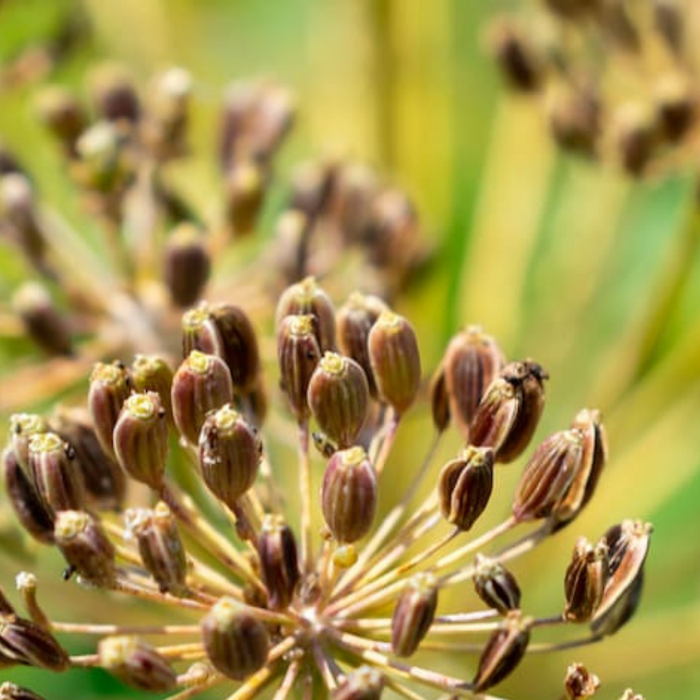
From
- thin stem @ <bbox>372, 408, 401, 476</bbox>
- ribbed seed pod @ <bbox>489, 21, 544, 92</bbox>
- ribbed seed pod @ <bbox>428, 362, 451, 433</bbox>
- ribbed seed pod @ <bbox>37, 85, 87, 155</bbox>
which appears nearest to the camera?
thin stem @ <bbox>372, 408, 401, 476</bbox>

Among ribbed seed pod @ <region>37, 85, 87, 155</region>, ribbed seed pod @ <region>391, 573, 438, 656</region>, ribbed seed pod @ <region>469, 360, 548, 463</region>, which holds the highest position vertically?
ribbed seed pod @ <region>37, 85, 87, 155</region>

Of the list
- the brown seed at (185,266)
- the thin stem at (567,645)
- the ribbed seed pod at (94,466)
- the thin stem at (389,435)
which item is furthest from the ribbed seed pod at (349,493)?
the brown seed at (185,266)

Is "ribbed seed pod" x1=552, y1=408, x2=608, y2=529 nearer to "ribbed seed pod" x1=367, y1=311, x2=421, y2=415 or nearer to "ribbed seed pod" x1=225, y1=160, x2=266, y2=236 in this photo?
"ribbed seed pod" x1=367, y1=311, x2=421, y2=415

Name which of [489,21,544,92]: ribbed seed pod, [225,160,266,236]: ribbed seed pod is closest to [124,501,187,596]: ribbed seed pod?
[225,160,266,236]: ribbed seed pod

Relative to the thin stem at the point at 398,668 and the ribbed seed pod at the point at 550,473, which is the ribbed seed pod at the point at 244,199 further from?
the thin stem at the point at 398,668

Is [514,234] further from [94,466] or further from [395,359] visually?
[94,466]

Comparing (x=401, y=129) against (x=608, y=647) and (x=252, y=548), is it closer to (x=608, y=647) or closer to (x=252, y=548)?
(x=608, y=647)

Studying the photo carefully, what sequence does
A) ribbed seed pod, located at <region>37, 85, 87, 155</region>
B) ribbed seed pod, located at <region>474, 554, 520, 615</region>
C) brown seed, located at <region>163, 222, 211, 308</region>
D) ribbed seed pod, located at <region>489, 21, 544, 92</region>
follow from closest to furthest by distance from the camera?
ribbed seed pod, located at <region>474, 554, 520, 615</region> < brown seed, located at <region>163, 222, 211, 308</region> < ribbed seed pod, located at <region>37, 85, 87, 155</region> < ribbed seed pod, located at <region>489, 21, 544, 92</region>
